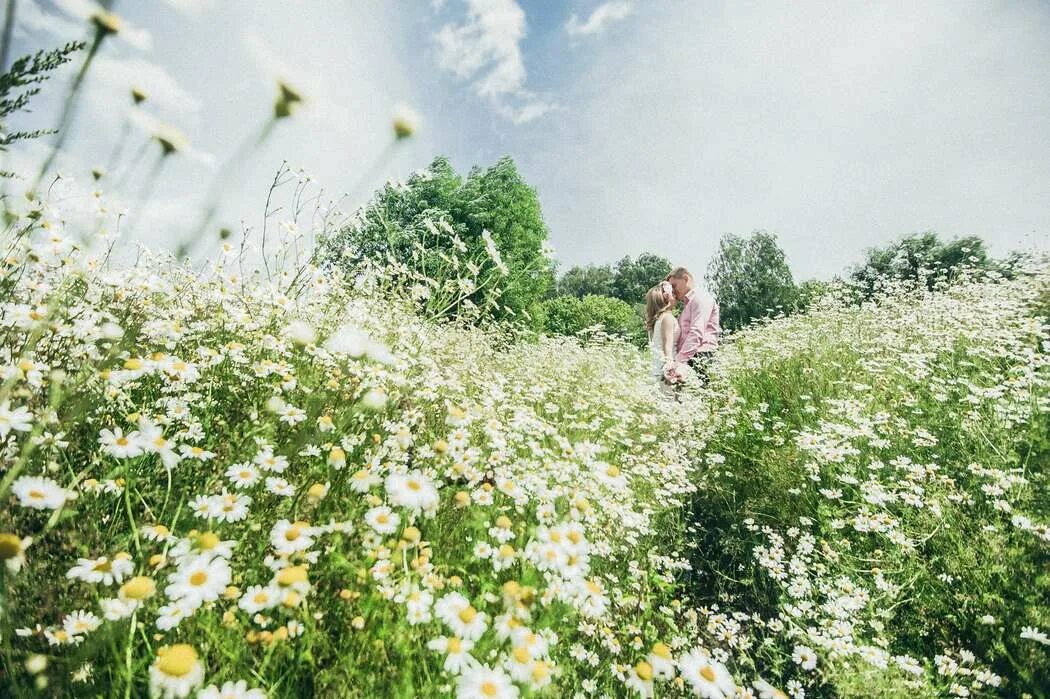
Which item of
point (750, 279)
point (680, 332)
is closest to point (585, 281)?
point (750, 279)

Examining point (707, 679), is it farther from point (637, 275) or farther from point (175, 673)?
point (637, 275)

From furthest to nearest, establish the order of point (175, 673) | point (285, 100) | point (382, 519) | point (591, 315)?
point (591, 315)
point (382, 519)
point (285, 100)
point (175, 673)

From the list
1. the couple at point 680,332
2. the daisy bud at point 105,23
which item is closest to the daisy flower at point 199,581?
the daisy bud at point 105,23

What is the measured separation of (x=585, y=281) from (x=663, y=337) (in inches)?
1927

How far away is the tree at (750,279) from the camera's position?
102 feet

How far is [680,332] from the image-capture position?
6.02 metres

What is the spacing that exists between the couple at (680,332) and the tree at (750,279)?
2682 cm

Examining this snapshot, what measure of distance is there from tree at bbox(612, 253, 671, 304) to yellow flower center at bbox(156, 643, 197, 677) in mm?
48070

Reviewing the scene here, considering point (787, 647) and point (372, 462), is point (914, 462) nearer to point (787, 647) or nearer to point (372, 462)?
point (787, 647)

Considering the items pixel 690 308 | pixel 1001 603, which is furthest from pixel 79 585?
pixel 690 308

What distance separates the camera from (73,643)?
43.4 inches

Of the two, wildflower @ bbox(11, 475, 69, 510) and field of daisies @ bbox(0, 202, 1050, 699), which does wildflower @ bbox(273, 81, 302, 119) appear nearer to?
field of daisies @ bbox(0, 202, 1050, 699)

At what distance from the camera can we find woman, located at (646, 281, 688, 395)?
17.3 ft

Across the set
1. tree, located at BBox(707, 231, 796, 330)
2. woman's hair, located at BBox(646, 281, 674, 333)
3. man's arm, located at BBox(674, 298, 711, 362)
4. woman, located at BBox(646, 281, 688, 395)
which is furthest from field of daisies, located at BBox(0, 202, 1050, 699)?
tree, located at BBox(707, 231, 796, 330)
